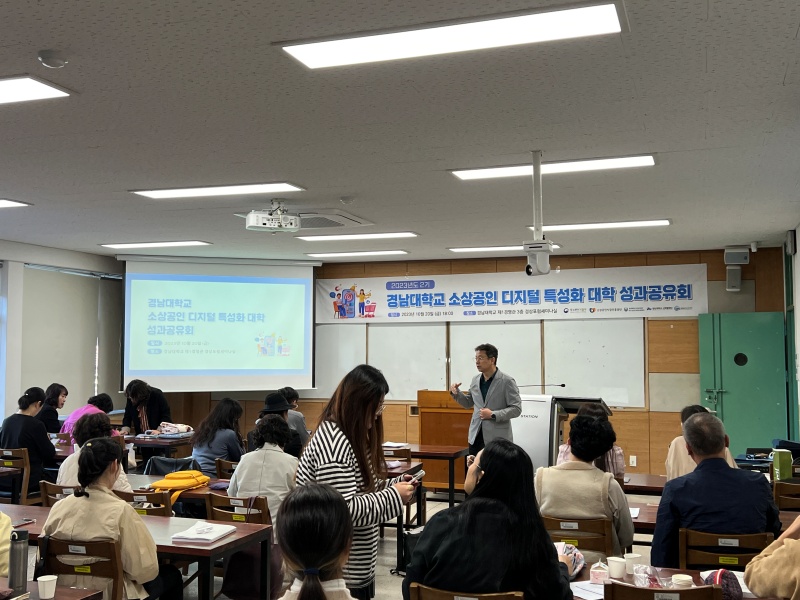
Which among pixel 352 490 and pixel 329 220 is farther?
pixel 329 220

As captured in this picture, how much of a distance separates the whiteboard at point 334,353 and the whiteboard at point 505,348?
1396mm

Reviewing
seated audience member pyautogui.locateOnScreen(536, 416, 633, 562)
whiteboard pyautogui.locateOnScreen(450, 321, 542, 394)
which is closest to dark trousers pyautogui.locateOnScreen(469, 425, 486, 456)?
whiteboard pyautogui.locateOnScreen(450, 321, 542, 394)

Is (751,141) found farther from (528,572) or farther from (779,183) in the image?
(528,572)

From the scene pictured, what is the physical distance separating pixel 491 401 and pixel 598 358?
3.38 metres

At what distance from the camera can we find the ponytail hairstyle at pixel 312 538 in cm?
179

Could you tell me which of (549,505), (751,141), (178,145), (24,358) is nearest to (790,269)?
(751,141)

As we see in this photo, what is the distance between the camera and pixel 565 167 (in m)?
5.05

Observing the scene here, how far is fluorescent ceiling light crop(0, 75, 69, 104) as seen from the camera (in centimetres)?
335

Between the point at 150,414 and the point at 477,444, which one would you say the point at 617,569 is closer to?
the point at 477,444

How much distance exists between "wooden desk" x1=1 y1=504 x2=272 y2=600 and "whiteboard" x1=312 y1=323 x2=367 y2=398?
6.72 m

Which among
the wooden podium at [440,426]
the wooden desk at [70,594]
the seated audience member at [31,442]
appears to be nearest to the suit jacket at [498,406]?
the wooden podium at [440,426]

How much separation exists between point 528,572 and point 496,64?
2.11 meters

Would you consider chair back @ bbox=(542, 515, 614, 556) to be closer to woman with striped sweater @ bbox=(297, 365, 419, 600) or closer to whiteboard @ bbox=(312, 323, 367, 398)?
woman with striped sweater @ bbox=(297, 365, 419, 600)

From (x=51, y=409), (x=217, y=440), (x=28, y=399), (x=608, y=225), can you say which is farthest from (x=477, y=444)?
(x=51, y=409)
